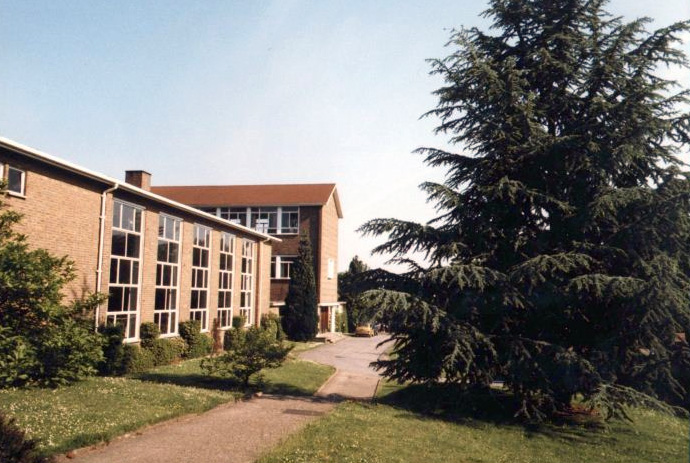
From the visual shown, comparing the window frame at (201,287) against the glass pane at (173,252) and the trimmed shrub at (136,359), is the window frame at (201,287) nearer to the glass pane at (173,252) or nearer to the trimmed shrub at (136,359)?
the glass pane at (173,252)

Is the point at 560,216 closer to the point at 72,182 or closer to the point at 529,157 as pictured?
the point at 529,157

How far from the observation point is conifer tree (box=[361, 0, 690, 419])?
12453 millimetres

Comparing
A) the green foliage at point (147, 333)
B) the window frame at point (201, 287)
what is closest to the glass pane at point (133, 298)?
the green foliage at point (147, 333)

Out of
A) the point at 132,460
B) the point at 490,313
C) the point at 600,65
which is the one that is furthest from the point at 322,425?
the point at 600,65

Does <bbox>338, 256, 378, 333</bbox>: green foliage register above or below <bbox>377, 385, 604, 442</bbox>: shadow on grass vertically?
above

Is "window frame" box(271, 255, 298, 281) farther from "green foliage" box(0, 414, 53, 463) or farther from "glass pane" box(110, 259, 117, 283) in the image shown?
"green foliage" box(0, 414, 53, 463)

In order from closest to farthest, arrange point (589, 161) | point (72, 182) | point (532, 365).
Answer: point (532, 365), point (589, 161), point (72, 182)

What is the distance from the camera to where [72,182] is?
17578mm

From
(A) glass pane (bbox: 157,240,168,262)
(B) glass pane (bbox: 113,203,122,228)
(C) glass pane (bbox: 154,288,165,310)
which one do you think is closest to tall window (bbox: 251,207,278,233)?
(A) glass pane (bbox: 157,240,168,262)

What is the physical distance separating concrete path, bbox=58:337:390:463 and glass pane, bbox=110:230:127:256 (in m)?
9.27

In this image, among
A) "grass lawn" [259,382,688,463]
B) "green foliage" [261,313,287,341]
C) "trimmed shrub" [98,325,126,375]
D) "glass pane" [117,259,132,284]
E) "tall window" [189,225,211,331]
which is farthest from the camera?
"green foliage" [261,313,287,341]

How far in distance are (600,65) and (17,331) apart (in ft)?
55.3

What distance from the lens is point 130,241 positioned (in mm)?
21344

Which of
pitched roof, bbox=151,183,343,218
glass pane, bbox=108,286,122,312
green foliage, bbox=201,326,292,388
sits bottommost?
green foliage, bbox=201,326,292,388
